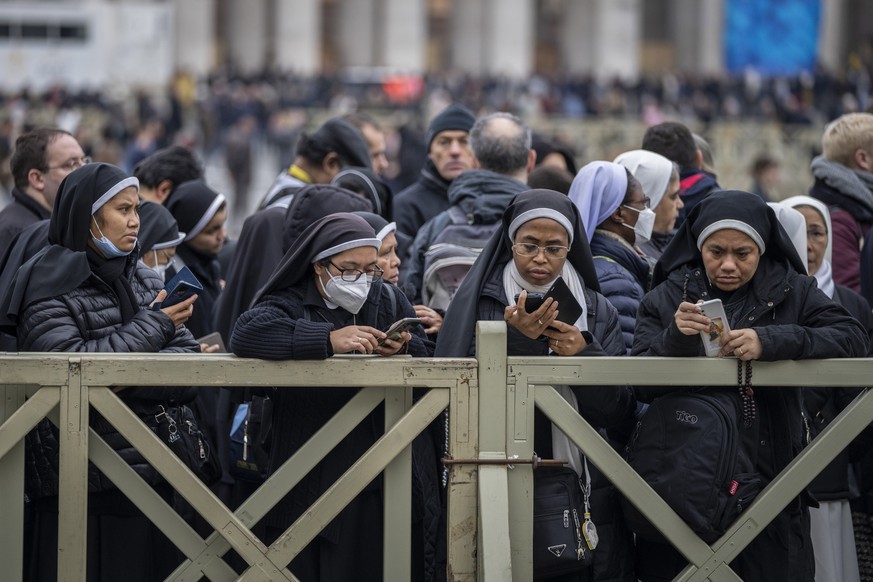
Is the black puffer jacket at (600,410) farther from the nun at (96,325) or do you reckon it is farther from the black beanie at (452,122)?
the black beanie at (452,122)

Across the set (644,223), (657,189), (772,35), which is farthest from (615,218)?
(772,35)

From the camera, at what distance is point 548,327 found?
4609 mm

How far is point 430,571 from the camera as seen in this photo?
4.75 meters

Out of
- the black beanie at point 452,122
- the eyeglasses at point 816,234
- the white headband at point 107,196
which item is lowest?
the eyeglasses at point 816,234

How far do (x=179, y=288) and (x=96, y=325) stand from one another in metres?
0.36

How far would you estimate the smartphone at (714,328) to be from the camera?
4.47 metres

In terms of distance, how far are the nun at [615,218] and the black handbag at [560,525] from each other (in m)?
0.97

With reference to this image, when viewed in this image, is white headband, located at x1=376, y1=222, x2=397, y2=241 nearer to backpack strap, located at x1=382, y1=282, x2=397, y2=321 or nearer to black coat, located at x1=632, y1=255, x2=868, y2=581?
backpack strap, located at x1=382, y1=282, x2=397, y2=321

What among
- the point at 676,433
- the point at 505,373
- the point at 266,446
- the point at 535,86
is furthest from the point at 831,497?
the point at 535,86

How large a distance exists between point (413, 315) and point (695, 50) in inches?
2278

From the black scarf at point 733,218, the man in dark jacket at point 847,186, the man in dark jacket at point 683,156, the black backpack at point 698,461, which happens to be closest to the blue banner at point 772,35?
the man in dark jacket at point 847,186

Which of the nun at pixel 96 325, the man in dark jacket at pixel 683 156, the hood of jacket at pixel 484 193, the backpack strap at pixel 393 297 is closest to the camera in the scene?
the nun at pixel 96 325

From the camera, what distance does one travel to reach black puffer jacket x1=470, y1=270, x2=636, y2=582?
15.3ft

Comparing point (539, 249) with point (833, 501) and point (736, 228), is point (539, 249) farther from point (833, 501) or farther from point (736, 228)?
point (833, 501)
